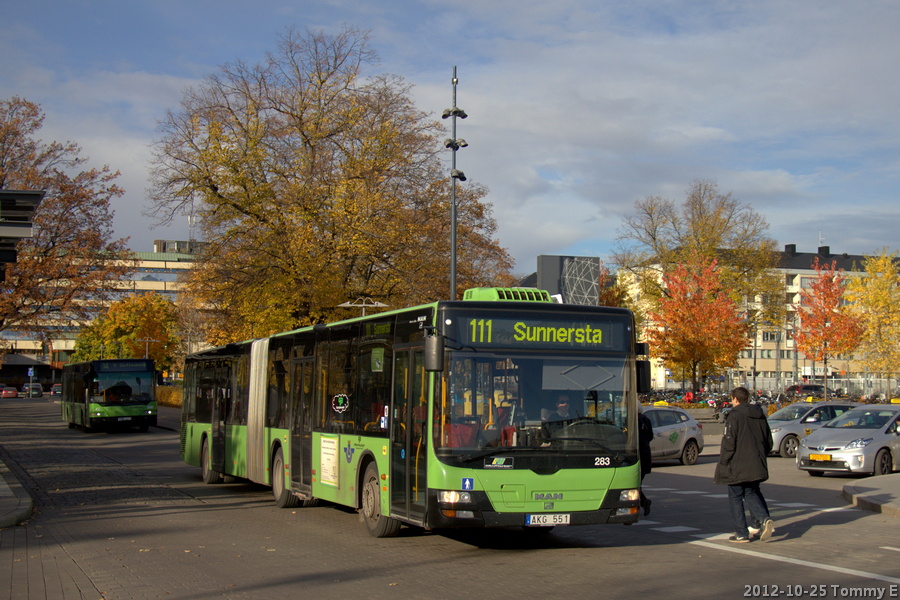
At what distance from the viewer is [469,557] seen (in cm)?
1041

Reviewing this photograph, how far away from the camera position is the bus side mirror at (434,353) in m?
9.95

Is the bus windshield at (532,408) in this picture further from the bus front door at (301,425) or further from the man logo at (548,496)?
the bus front door at (301,425)

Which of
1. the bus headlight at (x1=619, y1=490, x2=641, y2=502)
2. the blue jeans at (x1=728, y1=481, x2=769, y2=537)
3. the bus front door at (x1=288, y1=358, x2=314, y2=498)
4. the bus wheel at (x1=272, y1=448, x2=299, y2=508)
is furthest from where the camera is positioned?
the bus wheel at (x1=272, y1=448, x2=299, y2=508)

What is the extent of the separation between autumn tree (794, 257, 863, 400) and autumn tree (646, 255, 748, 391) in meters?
3.56

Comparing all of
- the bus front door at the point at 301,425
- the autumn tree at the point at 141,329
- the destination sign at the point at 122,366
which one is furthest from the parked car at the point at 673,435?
the autumn tree at the point at 141,329

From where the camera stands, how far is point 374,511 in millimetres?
11938

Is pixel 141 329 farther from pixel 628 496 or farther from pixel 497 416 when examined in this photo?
pixel 628 496

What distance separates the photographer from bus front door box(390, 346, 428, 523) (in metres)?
10.4

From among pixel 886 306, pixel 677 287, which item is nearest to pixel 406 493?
pixel 677 287

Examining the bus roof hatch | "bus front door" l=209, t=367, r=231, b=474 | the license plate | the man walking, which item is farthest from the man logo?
"bus front door" l=209, t=367, r=231, b=474

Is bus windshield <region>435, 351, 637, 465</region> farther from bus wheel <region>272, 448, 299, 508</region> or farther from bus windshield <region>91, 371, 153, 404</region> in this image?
bus windshield <region>91, 371, 153, 404</region>

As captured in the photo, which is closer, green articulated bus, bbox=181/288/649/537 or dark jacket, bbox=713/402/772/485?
green articulated bus, bbox=181/288/649/537

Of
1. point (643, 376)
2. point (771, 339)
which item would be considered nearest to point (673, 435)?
point (643, 376)

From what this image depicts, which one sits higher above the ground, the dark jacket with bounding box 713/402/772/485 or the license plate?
the dark jacket with bounding box 713/402/772/485
